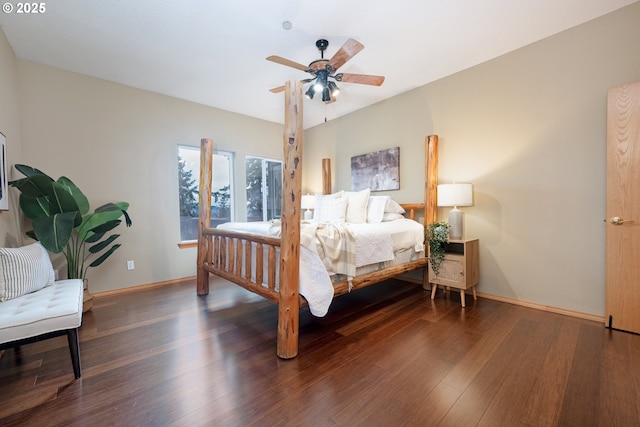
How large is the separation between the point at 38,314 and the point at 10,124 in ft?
7.02

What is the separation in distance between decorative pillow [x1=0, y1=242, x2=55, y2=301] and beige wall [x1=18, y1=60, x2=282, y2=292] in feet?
4.29

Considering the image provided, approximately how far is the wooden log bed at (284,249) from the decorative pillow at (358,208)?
76cm

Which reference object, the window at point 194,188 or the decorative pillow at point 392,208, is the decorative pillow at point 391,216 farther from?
the window at point 194,188

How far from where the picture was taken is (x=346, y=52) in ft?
7.59

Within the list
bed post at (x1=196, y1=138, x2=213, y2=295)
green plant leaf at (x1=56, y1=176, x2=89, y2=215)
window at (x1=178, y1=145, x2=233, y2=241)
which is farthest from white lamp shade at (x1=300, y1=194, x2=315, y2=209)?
green plant leaf at (x1=56, y1=176, x2=89, y2=215)

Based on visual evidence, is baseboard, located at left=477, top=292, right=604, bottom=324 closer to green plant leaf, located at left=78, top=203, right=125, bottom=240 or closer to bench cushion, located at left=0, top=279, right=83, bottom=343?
bench cushion, located at left=0, top=279, right=83, bottom=343

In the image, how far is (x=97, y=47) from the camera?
2.63m

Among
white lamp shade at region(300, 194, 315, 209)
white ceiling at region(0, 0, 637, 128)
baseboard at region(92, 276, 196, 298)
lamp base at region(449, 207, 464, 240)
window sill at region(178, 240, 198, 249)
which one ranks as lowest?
baseboard at region(92, 276, 196, 298)

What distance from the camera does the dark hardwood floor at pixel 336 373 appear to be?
4.41 feet

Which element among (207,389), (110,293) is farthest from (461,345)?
(110,293)

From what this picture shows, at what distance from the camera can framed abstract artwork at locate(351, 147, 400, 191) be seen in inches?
153

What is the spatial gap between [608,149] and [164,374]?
12.5 feet

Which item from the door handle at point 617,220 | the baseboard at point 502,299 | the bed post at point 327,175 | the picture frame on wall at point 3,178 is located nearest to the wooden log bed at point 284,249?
the baseboard at point 502,299

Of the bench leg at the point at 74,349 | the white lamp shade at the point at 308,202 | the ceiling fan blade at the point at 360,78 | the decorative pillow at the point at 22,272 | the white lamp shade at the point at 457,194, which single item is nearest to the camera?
the bench leg at the point at 74,349
